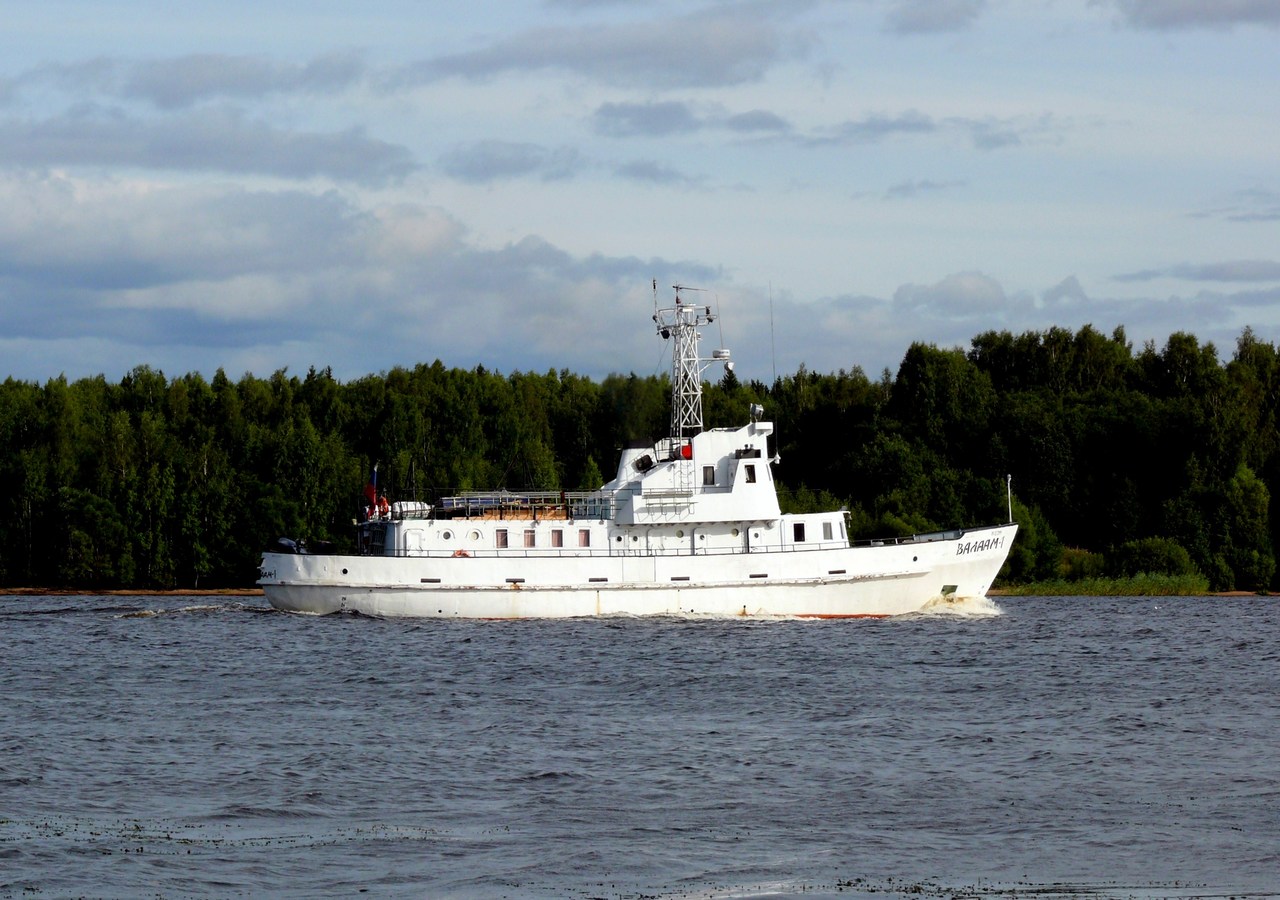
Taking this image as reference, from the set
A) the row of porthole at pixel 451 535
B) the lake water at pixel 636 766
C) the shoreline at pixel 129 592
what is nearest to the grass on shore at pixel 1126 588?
the lake water at pixel 636 766

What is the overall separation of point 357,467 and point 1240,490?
52.2 meters

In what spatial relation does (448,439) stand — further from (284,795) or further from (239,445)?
(284,795)

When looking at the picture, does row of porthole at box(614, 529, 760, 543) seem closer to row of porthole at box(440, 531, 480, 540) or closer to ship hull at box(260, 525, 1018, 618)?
ship hull at box(260, 525, 1018, 618)

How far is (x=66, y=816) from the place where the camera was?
21359 millimetres

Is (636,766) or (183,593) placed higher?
(183,593)

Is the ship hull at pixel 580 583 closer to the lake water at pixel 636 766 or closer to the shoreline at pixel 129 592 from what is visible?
the lake water at pixel 636 766

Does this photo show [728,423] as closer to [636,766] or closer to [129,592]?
[129,592]

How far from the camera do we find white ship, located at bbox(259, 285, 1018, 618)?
5131 cm

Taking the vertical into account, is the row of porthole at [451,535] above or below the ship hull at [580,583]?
above

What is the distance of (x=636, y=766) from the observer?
25531 millimetres

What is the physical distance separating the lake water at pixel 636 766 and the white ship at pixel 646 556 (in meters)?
4.71

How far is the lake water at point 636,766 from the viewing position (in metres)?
18.2

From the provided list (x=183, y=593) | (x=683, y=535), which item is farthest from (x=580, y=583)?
(x=183, y=593)

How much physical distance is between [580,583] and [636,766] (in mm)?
26087
